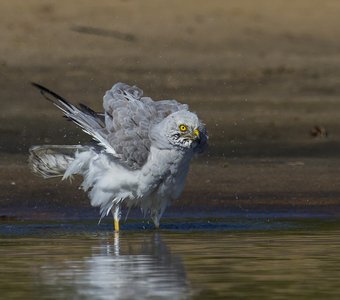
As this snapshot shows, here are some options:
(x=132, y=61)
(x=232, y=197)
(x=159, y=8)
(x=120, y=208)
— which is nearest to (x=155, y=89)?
(x=132, y=61)

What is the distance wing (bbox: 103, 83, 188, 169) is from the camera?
13289mm

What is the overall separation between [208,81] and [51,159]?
5324 millimetres

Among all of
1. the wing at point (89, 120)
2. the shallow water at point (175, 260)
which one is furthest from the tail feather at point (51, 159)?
the shallow water at point (175, 260)

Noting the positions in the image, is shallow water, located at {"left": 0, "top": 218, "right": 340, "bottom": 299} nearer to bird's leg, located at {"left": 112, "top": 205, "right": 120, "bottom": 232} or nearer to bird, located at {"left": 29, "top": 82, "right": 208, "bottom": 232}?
bird's leg, located at {"left": 112, "top": 205, "right": 120, "bottom": 232}

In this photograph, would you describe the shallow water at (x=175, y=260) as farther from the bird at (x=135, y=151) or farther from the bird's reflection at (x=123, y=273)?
the bird at (x=135, y=151)

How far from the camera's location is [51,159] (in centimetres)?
1428

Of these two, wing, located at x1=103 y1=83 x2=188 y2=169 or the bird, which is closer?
the bird

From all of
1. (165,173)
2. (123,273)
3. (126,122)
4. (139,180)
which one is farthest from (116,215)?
(123,273)

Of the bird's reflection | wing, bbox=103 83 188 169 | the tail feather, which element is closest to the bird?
wing, bbox=103 83 188 169

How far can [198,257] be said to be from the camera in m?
11.5

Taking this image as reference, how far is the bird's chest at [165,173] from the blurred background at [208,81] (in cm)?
136

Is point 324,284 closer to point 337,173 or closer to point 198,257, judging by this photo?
point 198,257

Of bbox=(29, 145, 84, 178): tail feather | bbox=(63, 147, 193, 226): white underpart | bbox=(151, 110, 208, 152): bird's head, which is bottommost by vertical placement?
bbox=(63, 147, 193, 226): white underpart

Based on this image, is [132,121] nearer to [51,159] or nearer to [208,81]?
[51,159]
